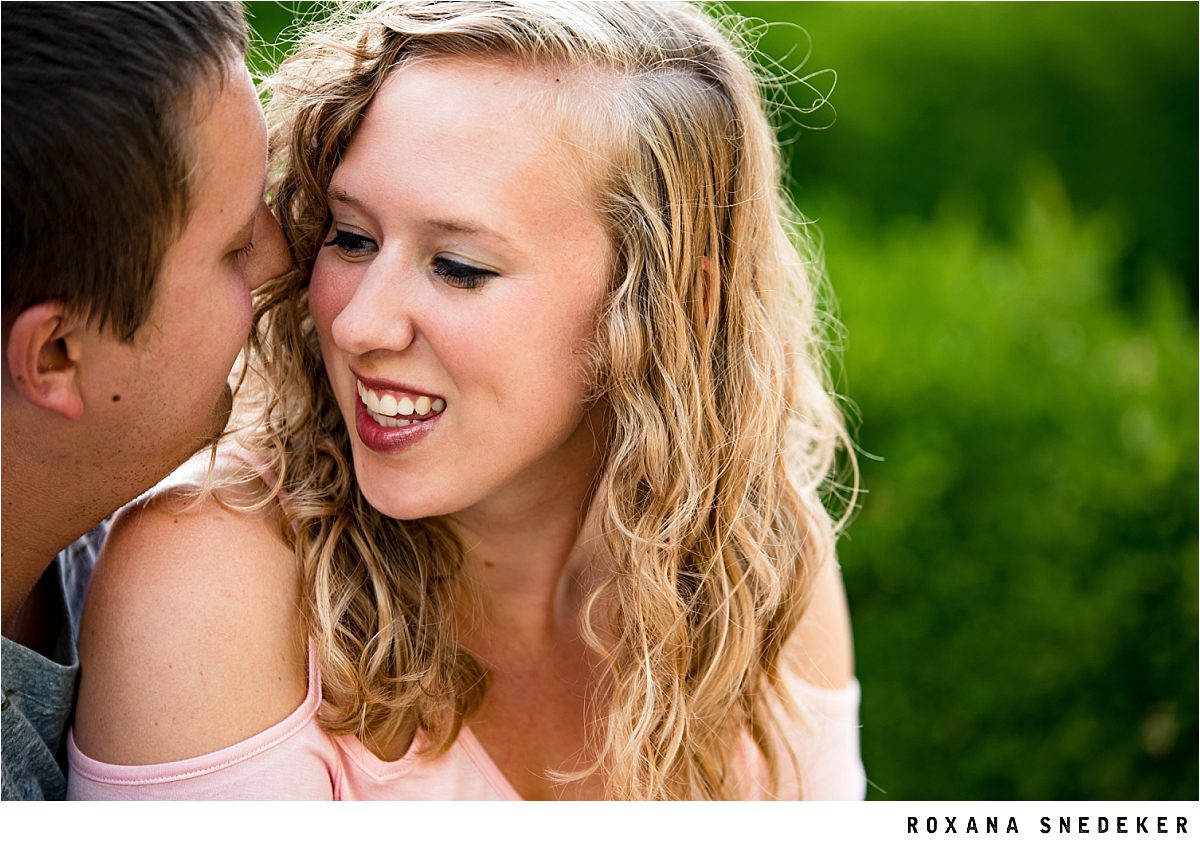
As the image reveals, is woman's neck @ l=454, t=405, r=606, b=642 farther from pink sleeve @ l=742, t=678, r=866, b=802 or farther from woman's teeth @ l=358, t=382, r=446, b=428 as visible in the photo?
pink sleeve @ l=742, t=678, r=866, b=802

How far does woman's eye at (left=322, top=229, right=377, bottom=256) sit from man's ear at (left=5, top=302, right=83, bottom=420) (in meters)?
0.51

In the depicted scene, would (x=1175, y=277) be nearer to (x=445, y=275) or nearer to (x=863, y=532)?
(x=863, y=532)

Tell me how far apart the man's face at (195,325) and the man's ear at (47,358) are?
3cm

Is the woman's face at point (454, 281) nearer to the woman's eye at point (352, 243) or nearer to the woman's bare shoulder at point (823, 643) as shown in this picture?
the woman's eye at point (352, 243)

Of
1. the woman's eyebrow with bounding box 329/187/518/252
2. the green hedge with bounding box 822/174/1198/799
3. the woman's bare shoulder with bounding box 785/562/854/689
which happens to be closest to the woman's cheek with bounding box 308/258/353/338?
the woman's eyebrow with bounding box 329/187/518/252

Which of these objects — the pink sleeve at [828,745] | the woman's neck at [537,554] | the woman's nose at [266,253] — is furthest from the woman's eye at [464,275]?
the pink sleeve at [828,745]

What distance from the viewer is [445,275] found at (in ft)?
7.33

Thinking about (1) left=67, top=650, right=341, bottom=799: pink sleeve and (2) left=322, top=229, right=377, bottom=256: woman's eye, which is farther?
(2) left=322, top=229, right=377, bottom=256: woman's eye

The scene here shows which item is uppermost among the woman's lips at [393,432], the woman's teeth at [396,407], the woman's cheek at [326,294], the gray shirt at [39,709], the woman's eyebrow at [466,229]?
the woman's eyebrow at [466,229]

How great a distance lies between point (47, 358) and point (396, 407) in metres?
0.58

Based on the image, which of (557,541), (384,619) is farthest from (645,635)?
(384,619)

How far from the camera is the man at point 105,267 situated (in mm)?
1919

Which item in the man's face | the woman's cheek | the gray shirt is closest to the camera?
the man's face

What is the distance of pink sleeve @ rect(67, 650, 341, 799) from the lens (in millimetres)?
2178
